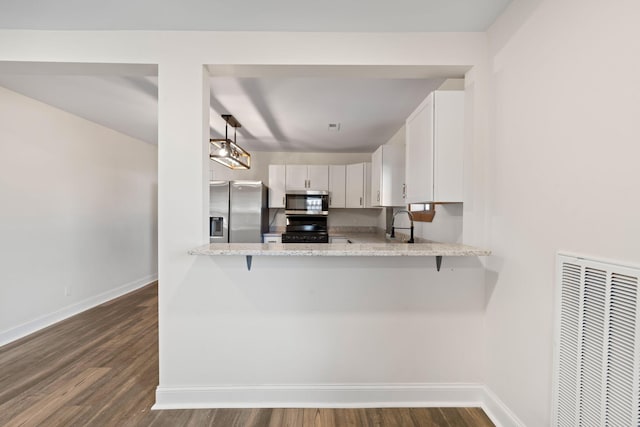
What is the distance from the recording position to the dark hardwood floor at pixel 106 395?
5.63 ft

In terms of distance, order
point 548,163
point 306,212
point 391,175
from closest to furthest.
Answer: point 548,163
point 391,175
point 306,212

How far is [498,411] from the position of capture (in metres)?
1.69

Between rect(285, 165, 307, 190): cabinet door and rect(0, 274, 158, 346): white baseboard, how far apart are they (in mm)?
2993

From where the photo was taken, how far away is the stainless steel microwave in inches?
184

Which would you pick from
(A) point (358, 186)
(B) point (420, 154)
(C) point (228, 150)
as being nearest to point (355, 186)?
(A) point (358, 186)

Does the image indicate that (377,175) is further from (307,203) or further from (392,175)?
(307,203)

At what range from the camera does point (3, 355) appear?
246cm

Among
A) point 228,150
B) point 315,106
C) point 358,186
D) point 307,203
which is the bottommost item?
point 307,203

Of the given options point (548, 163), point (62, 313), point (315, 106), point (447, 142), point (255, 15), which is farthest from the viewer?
point (62, 313)

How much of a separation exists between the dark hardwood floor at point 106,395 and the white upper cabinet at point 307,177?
9.70 feet

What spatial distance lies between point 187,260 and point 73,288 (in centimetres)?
274

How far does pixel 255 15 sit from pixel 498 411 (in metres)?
2.85

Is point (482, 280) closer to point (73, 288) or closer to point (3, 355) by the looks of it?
point (3, 355)

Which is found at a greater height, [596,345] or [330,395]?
[596,345]
